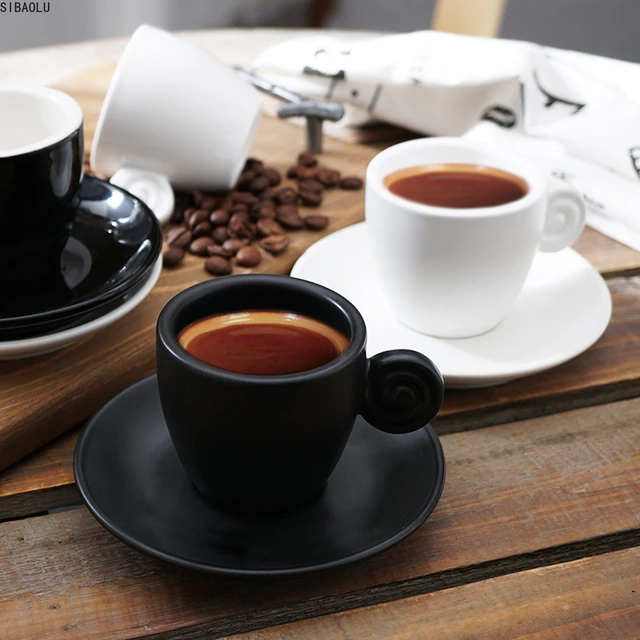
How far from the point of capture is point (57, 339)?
0.65 m

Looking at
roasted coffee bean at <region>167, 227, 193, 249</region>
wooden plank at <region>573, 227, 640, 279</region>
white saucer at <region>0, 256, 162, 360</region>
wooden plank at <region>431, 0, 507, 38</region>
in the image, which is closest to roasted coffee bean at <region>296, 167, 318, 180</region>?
roasted coffee bean at <region>167, 227, 193, 249</region>

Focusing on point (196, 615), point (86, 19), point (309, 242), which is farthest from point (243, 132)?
point (86, 19)

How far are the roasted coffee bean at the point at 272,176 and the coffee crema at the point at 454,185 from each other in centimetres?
31

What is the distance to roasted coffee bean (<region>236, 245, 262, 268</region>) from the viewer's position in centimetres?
89

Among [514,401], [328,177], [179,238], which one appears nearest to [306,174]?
[328,177]

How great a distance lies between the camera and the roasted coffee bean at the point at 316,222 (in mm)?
982

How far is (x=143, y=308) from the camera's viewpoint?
2.67 feet

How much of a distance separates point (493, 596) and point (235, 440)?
191mm

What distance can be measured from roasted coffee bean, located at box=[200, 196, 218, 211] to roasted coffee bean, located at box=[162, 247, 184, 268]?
115 millimetres

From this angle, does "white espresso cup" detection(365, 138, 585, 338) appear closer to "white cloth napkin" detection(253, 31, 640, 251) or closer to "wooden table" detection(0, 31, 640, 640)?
"wooden table" detection(0, 31, 640, 640)

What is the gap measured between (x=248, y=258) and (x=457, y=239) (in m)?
0.25

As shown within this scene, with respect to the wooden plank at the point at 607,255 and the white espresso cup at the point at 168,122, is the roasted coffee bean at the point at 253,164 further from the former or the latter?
the wooden plank at the point at 607,255

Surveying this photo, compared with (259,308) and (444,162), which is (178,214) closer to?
(444,162)

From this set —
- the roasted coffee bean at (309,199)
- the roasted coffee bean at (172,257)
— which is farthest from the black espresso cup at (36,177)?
the roasted coffee bean at (309,199)
